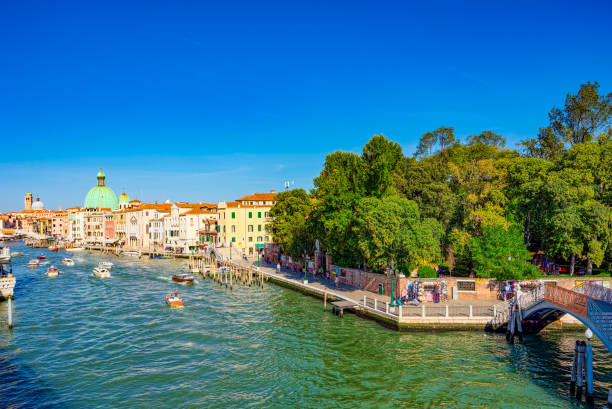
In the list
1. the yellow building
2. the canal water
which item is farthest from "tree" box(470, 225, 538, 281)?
→ the yellow building

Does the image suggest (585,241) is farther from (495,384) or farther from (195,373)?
(195,373)

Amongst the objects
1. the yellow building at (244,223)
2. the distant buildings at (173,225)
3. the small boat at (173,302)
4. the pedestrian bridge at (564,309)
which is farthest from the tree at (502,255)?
the yellow building at (244,223)

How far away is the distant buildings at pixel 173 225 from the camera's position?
80.9 meters

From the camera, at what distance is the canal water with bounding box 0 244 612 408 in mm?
18953

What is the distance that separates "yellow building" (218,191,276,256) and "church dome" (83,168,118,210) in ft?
298

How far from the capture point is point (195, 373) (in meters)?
22.0

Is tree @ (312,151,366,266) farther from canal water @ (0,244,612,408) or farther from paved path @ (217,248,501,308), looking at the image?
canal water @ (0,244,612,408)

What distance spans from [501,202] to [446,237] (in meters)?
5.82

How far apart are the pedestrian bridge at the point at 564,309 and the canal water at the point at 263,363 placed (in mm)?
1144

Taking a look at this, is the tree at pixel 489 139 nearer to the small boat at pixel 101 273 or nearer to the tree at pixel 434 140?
the tree at pixel 434 140

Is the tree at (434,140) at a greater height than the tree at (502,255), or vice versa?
the tree at (434,140)

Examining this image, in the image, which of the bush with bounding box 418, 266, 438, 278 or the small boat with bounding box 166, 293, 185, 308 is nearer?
the bush with bounding box 418, 266, 438, 278

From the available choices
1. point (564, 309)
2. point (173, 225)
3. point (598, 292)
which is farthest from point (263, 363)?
point (173, 225)

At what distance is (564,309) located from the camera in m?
21.6
